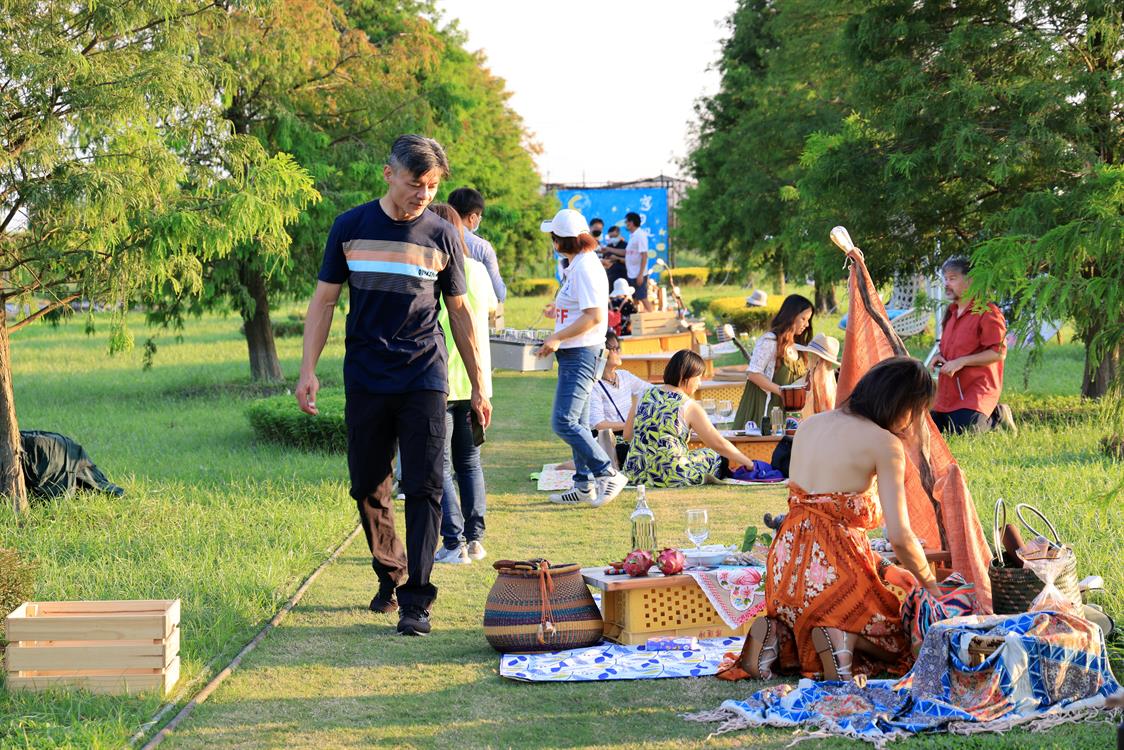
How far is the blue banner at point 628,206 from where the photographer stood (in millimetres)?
26125

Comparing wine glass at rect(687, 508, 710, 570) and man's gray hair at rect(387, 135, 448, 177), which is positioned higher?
man's gray hair at rect(387, 135, 448, 177)

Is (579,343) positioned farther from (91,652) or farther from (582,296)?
(91,652)

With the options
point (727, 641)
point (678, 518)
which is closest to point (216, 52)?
point (678, 518)

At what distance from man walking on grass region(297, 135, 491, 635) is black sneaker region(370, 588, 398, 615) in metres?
0.31

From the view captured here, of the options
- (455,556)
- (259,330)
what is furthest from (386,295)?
(259,330)

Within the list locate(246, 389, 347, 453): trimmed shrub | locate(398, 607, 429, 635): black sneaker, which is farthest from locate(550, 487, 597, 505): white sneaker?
locate(398, 607, 429, 635): black sneaker

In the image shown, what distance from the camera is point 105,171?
805 centimetres

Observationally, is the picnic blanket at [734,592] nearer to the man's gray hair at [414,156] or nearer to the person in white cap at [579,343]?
the man's gray hair at [414,156]

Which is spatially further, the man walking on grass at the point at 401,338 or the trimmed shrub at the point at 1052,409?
the trimmed shrub at the point at 1052,409

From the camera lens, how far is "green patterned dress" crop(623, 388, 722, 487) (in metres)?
9.68

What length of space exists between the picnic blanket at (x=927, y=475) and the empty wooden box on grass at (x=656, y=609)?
3.03 feet

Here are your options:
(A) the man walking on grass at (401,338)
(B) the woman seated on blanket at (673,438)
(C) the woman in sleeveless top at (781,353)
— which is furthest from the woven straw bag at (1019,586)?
(C) the woman in sleeveless top at (781,353)

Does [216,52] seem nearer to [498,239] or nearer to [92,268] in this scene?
[92,268]

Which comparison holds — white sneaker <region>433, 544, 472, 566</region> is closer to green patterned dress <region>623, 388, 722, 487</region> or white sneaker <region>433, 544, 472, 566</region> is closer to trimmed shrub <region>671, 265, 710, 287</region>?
green patterned dress <region>623, 388, 722, 487</region>
